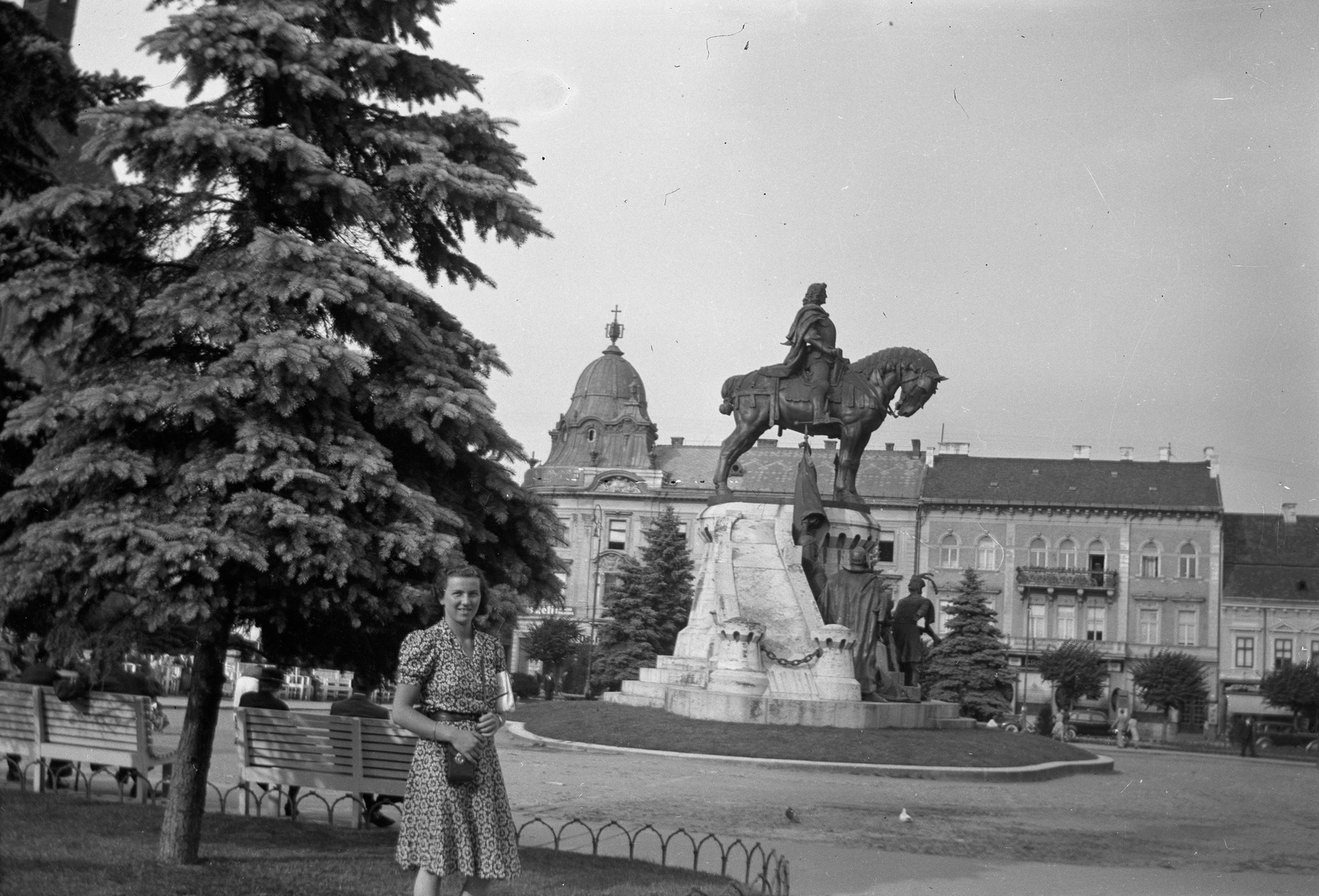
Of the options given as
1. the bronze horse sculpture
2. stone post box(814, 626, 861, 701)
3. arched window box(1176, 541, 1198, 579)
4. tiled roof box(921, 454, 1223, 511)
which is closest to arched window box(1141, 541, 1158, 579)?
arched window box(1176, 541, 1198, 579)

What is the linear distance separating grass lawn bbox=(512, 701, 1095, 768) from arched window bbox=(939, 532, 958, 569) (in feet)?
169

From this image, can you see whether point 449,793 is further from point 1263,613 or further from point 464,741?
point 1263,613

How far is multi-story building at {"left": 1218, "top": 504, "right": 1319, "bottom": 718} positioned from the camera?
69.0 meters

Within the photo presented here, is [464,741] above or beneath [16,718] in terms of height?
above

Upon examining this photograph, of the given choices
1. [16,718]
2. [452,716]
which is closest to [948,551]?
[16,718]

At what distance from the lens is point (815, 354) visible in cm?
2609

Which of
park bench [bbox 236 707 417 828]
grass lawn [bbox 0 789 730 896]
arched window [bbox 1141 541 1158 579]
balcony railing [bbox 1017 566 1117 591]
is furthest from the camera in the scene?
arched window [bbox 1141 541 1158 579]

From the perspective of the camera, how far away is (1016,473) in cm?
7606

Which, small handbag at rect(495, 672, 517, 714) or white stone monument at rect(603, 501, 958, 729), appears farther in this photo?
white stone monument at rect(603, 501, 958, 729)

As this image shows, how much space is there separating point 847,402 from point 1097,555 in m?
50.9

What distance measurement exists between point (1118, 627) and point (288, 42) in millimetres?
69036

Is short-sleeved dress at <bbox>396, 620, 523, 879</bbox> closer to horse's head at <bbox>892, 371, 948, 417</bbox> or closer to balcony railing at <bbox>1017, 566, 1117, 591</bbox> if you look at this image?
horse's head at <bbox>892, 371, 948, 417</bbox>

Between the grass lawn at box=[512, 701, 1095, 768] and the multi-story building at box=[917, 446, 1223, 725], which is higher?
the multi-story building at box=[917, 446, 1223, 725]

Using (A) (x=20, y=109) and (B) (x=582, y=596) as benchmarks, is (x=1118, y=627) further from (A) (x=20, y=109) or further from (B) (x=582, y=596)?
(A) (x=20, y=109)
